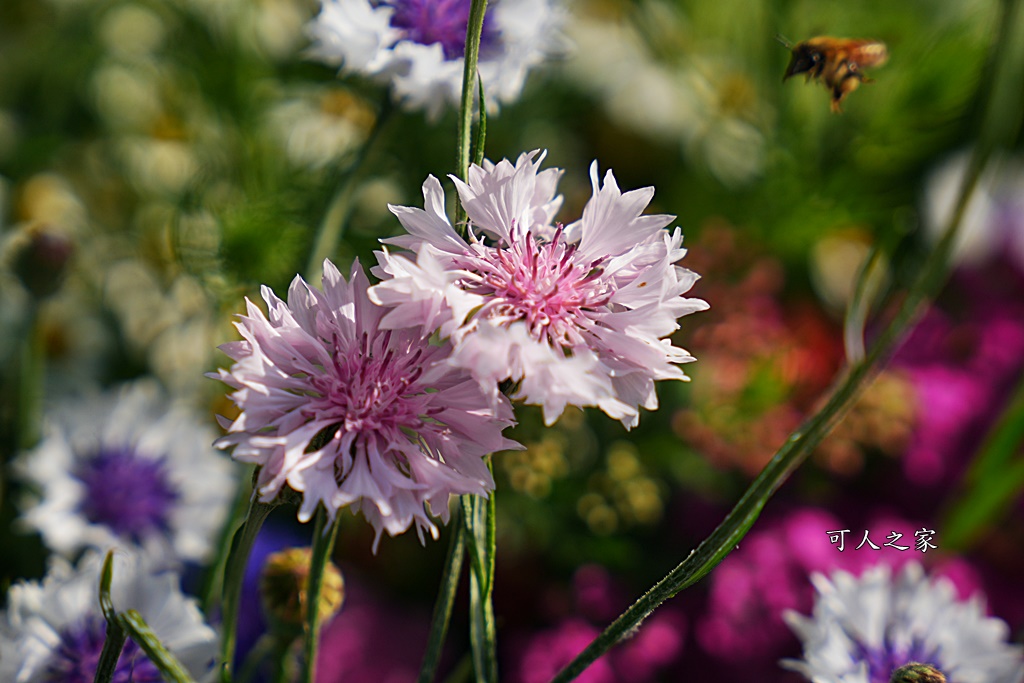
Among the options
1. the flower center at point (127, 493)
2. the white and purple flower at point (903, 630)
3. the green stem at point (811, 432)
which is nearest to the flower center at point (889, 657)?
the white and purple flower at point (903, 630)

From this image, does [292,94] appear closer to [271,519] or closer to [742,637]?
[271,519]

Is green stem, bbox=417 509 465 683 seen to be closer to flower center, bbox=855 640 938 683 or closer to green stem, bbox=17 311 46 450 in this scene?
flower center, bbox=855 640 938 683

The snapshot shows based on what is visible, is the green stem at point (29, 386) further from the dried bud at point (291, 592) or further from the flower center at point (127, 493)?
the dried bud at point (291, 592)

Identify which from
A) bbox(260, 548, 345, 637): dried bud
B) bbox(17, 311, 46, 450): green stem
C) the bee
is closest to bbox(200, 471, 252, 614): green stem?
bbox(260, 548, 345, 637): dried bud

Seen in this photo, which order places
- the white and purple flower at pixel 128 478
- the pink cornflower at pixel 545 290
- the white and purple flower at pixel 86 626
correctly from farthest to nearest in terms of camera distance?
the white and purple flower at pixel 128 478 < the white and purple flower at pixel 86 626 < the pink cornflower at pixel 545 290

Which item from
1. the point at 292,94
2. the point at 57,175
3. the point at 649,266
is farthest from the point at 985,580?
the point at 57,175
